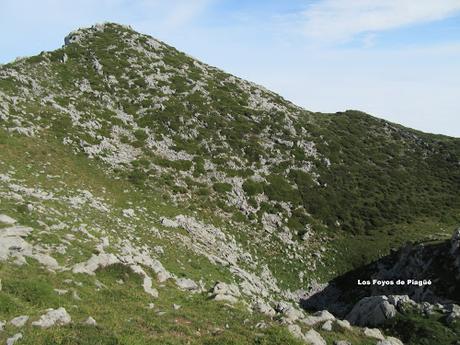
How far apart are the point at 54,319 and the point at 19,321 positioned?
3.77 ft

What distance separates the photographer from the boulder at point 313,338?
18722 mm

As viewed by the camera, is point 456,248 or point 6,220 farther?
point 456,248

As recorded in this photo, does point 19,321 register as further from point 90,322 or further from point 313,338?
point 313,338

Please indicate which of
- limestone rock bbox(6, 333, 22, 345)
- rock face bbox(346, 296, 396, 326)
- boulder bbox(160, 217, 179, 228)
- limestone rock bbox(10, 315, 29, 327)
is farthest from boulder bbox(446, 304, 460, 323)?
limestone rock bbox(6, 333, 22, 345)

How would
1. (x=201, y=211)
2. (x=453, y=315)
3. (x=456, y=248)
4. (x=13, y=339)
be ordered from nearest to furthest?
(x=13, y=339)
(x=453, y=315)
(x=456, y=248)
(x=201, y=211)

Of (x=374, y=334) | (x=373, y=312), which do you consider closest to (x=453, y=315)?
(x=373, y=312)

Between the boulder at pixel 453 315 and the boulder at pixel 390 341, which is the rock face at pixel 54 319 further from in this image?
the boulder at pixel 453 315

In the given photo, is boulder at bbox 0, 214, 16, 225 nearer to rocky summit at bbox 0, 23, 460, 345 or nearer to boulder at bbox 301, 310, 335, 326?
rocky summit at bbox 0, 23, 460, 345

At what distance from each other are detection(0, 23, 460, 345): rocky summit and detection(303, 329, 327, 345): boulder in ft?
0.34

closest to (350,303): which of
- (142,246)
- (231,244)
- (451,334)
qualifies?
(231,244)

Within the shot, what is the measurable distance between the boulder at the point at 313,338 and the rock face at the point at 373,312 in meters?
7.02

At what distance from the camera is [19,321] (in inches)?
591

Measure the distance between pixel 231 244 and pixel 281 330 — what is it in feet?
65.5

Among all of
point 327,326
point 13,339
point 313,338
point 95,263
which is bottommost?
point 327,326
